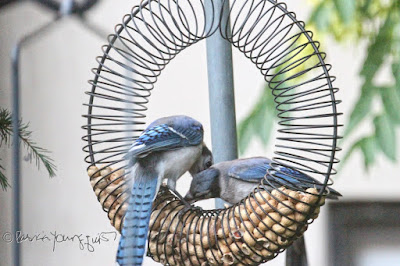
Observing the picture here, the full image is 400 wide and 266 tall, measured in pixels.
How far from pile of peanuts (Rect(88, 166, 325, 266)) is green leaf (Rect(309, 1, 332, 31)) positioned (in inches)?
27.5

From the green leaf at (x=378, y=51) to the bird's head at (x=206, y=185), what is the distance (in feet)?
1.71

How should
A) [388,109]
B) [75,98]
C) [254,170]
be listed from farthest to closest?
[75,98] < [388,109] < [254,170]

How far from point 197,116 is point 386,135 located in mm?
801

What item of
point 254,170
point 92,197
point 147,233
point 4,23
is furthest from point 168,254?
point 92,197

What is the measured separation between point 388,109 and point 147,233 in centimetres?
67

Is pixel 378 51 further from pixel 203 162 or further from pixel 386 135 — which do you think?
pixel 203 162

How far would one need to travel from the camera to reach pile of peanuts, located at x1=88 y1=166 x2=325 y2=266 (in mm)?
1020

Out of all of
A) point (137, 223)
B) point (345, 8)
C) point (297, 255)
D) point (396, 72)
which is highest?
point (345, 8)

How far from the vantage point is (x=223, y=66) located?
1247mm

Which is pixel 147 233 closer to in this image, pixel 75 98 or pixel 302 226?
pixel 302 226

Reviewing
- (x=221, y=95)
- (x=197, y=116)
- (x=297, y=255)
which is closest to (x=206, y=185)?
(x=221, y=95)

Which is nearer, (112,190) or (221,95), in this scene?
(112,190)

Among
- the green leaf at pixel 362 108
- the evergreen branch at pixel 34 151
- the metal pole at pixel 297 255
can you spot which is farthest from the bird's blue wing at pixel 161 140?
the green leaf at pixel 362 108

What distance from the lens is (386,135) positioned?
149 cm
